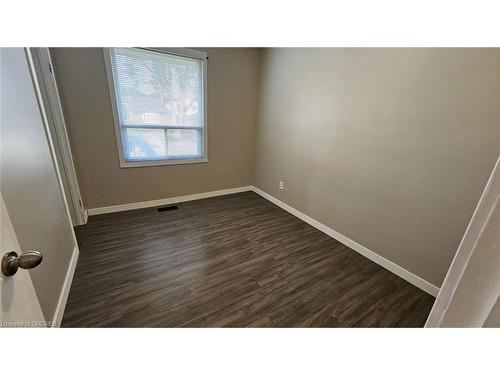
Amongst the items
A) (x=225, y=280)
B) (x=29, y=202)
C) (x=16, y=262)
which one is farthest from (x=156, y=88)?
(x=16, y=262)

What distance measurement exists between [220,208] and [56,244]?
184cm

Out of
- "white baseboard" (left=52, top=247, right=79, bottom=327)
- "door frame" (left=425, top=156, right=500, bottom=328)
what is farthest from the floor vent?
"door frame" (left=425, top=156, right=500, bottom=328)

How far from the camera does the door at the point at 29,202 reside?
0.55 meters

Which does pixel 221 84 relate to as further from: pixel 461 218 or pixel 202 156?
pixel 461 218

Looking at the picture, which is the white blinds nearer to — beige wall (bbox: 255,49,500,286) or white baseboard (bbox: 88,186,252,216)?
white baseboard (bbox: 88,186,252,216)

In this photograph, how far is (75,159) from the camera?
233 cm

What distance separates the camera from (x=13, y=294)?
0.51m

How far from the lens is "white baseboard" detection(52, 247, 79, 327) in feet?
4.07

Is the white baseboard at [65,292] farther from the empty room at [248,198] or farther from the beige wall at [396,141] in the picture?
the beige wall at [396,141]

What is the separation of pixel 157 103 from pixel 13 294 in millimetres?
2587

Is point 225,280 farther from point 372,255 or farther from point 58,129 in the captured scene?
point 58,129

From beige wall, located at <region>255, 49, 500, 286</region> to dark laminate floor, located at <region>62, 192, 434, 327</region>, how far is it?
1.24 feet

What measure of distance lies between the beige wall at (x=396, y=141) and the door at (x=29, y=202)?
2.36 m
